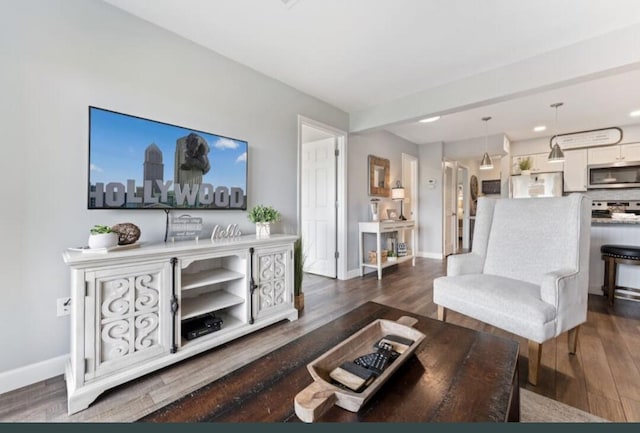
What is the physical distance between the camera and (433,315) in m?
2.57

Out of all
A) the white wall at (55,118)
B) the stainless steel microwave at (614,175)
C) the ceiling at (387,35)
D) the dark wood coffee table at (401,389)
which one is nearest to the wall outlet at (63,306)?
the white wall at (55,118)

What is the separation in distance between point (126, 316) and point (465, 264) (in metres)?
2.42

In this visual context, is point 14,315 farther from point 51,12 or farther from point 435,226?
point 435,226

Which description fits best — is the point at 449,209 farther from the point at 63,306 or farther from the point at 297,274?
the point at 63,306

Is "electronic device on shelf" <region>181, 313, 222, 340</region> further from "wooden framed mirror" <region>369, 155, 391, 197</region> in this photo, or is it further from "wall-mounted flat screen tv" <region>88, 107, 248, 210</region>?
"wooden framed mirror" <region>369, 155, 391, 197</region>

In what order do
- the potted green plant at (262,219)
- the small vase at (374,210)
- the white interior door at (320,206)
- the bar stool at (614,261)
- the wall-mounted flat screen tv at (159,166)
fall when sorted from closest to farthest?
the wall-mounted flat screen tv at (159,166)
the potted green plant at (262,219)
the bar stool at (614,261)
the white interior door at (320,206)
the small vase at (374,210)

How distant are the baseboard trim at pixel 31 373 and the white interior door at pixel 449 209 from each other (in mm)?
5692

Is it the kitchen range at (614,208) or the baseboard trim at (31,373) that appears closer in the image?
the baseboard trim at (31,373)

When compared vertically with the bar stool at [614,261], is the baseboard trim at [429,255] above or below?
below

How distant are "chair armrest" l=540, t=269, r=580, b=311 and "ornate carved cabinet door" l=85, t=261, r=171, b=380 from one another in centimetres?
232

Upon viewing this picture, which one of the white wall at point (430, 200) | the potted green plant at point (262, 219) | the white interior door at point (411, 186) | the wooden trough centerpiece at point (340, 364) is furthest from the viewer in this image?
the white interior door at point (411, 186)

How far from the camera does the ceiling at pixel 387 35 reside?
1.87 meters

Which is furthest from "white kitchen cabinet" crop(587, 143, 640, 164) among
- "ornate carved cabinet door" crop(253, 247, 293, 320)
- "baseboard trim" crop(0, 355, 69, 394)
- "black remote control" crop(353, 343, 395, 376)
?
"baseboard trim" crop(0, 355, 69, 394)

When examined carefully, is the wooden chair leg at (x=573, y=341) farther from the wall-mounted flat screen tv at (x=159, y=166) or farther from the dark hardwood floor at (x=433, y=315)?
the wall-mounted flat screen tv at (x=159, y=166)
